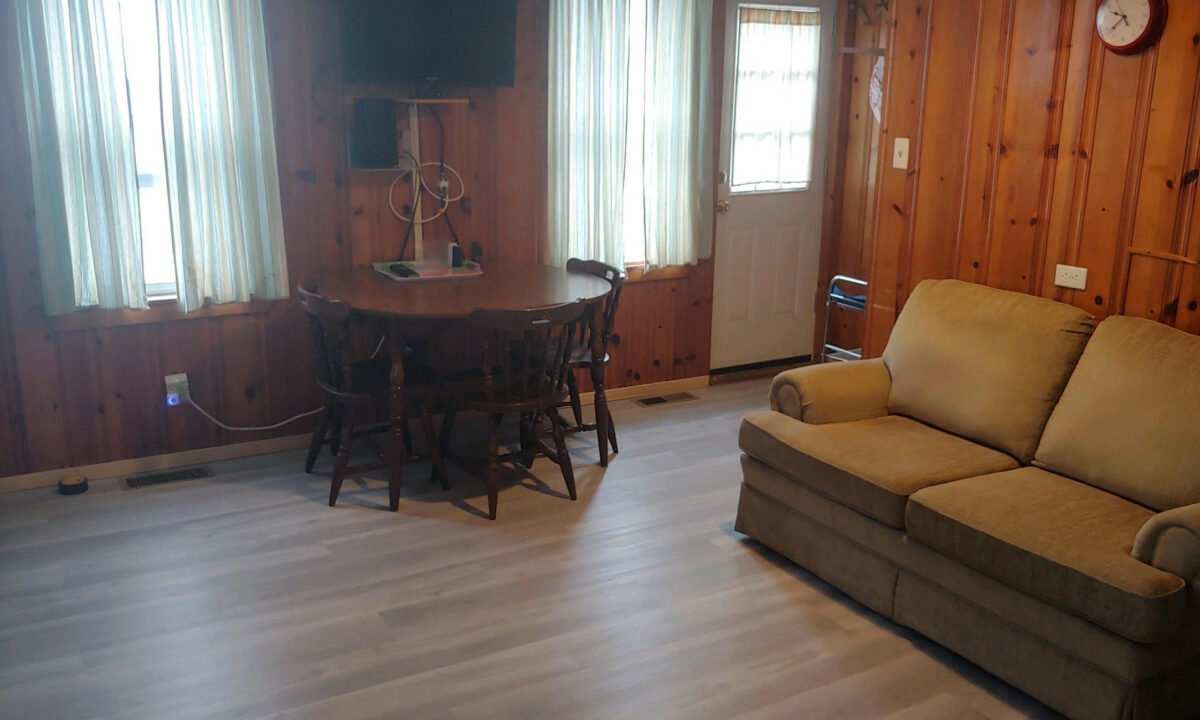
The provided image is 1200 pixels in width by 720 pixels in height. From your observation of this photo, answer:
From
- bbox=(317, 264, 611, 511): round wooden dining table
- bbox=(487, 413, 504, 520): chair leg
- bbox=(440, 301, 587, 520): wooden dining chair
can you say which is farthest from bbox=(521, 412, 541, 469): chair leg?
bbox=(317, 264, 611, 511): round wooden dining table

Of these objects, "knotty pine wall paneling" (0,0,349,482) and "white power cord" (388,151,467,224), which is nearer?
"knotty pine wall paneling" (0,0,349,482)

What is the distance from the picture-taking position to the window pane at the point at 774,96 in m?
5.51

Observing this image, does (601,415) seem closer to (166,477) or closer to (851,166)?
(166,477)

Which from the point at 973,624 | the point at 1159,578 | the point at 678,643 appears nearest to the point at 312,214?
the point at 678,643

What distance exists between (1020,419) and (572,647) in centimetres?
161

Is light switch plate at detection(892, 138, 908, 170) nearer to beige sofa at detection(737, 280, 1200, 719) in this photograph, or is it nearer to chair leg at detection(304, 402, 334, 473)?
beige sofa at detection(737, 280, 1200, 719)

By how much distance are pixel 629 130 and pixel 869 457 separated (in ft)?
8.03

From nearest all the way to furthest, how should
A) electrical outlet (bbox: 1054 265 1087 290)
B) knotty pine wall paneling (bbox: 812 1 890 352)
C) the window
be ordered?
electrical outlet (bbox: 1054 265 1087 290) < the window < knotty pine wall paneling (bbox: 812 1 890 352)

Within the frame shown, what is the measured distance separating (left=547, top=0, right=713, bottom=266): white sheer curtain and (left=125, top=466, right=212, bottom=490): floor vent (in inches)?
73.5

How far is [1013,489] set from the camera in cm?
304

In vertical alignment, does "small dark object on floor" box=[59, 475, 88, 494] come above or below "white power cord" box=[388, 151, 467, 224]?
below

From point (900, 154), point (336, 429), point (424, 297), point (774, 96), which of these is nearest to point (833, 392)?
point (900, 154)

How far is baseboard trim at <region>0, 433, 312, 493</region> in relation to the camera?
4152 millimetres

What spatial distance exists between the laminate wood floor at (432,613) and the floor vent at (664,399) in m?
1.07
